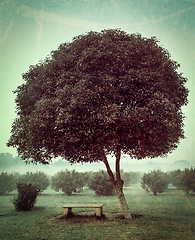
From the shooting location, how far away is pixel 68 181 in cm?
3173

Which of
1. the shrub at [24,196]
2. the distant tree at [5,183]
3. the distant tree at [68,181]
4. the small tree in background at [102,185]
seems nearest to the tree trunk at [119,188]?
the shrub at [24,196]

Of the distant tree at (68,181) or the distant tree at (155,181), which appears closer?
the distant tree at (155,181)

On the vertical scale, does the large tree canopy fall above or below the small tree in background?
above

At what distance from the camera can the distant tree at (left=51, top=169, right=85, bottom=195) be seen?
104 ft

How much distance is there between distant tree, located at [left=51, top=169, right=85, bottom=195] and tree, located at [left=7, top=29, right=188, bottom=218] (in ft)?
63.7

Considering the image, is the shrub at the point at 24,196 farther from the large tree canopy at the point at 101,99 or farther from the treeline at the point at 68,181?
the treeline at the point at 68,181

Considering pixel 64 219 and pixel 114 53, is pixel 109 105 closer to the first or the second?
pixel 114 53

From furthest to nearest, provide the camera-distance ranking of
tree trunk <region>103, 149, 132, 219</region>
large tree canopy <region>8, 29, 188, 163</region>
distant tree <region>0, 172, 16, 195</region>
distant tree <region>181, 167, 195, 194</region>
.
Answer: distant tree <region>0, 172, 16, 195</region> → distant tree <region>181, 167, 195, 194</region> → tree trunk <region>103, 149, 132, 219</region> → large tree canopy <region>8, 29, 188, 163</region>

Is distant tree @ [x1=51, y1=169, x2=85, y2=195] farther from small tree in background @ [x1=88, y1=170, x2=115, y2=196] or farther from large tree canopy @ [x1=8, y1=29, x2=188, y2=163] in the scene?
large tree canopy @ [x1=8, y1=29, x2=188, y2=163]

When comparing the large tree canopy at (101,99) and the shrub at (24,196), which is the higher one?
the large tree canopy at (101,99)

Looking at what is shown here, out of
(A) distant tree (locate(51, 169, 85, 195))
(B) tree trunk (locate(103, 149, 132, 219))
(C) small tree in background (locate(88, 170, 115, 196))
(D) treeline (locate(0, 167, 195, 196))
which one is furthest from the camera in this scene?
(A) distant tree (locate(51, 169, 85, 195))

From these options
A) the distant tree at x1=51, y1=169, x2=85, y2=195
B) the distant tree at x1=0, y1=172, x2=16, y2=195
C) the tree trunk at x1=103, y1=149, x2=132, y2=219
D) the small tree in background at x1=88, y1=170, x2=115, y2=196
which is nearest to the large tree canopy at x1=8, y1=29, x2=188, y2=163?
the tree trunk at x1=103, y1=149, x2=132, y2=219

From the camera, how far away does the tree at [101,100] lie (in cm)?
998

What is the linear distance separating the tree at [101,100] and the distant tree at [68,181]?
63.7ft
